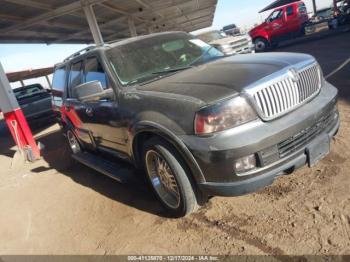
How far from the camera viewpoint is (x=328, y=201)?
3.11m

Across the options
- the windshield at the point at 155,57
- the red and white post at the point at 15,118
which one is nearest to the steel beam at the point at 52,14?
the red and white post at the point at 15,118

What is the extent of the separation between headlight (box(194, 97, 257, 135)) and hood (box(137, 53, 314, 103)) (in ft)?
0.27

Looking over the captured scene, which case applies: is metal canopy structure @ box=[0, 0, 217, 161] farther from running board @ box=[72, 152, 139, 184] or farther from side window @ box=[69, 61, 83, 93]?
running board @ box=[72, 152, 139, 184]

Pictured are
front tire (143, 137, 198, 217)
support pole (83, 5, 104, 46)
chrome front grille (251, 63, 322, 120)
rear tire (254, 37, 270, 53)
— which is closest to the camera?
chrome front grille (251, 63, 322, 120)

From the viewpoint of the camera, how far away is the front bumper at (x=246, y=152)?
8.70 feet

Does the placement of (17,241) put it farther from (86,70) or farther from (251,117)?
(251,117)

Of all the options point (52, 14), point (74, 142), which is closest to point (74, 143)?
point (74, 142)

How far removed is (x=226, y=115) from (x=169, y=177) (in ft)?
3.36

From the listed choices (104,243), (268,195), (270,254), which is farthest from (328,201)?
(104,243)

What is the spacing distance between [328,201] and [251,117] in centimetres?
121

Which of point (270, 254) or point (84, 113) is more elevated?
point (84, 113)

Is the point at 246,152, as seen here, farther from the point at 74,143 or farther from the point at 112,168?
the point at 74,143

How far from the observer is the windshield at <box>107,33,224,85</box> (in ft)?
12.6

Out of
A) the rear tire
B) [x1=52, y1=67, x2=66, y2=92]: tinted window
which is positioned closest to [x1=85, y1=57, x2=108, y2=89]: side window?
[x1=52, y1=67, x2=66, y2=92]: tinted window
